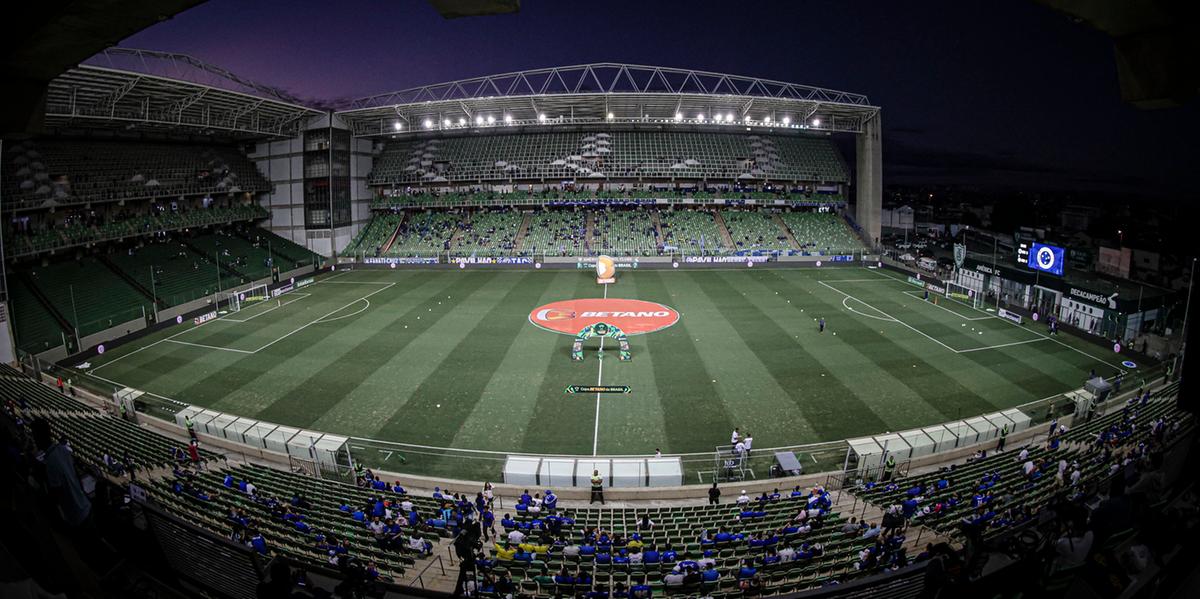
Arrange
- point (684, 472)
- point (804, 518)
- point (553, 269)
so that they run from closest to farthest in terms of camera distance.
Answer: point (804, 518) < point (684, 472) < point (553, 269)

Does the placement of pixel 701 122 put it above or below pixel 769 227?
above

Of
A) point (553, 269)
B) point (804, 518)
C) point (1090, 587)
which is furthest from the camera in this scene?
point (553, 269)

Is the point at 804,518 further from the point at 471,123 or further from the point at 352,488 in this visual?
the point at 471,123

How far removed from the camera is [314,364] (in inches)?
1076

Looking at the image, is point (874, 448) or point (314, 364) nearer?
point (874, 448)

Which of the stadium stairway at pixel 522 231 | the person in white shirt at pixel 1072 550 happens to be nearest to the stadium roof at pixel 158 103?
the stadium stairway at pixel 522 231

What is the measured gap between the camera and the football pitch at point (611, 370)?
20531 mm

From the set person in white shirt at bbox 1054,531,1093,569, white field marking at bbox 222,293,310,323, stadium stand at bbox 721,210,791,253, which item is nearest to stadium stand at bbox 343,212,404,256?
white field marking at bbox 222,293,310,323

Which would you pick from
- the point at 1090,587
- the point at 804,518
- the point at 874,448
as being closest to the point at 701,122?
the point at 874,448

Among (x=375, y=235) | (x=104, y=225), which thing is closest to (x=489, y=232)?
(x=375, y=235)

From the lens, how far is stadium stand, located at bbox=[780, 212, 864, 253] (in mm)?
58812

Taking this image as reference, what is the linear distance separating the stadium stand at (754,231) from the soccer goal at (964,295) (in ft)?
63.8

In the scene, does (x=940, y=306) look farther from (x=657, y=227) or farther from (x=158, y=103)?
(x=158, y=103)

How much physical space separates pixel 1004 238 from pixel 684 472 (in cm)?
7122
